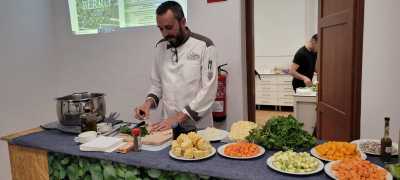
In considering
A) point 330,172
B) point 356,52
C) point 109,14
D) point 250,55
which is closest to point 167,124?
point 330,172

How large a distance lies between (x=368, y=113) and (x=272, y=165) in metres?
1.44

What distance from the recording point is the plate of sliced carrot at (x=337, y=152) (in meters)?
1.28

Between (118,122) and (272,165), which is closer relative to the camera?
(272,165)

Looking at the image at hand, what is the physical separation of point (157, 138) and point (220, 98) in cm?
117

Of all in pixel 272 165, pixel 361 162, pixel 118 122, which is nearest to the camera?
pixel 361 162

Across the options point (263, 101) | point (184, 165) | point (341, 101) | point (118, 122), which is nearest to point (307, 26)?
point (263, 101)

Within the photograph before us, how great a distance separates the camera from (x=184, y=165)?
4.36 feet

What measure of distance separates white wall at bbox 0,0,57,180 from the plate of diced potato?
2.43m

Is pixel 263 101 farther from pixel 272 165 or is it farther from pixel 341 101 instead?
pixel 272 165

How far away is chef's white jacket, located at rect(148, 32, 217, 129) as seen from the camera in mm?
2059

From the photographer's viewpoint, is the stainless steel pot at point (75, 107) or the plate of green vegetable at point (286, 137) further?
the stainless steel pot at point (75, 107)

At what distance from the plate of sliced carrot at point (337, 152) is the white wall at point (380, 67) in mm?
1022

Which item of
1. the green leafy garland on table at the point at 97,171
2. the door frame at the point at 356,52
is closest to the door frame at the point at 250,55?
the door frame at the point at 356,52

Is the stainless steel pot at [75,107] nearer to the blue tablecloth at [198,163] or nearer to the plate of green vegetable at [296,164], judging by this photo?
the blue tablecloth at [198,163]
